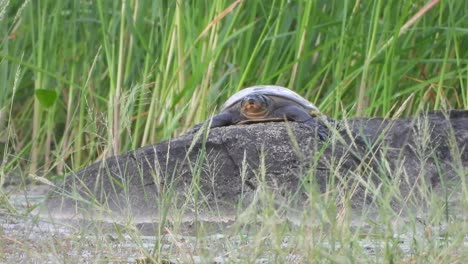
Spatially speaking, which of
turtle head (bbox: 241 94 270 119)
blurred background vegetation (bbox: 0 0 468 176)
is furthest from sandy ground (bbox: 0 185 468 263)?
blurred background vegetation (bbox: 0 0 468 176)

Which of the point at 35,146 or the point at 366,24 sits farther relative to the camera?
the point at 35,146

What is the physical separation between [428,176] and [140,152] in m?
0.96

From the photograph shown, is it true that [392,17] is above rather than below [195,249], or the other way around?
above

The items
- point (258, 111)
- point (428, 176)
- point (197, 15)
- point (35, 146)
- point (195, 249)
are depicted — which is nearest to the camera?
point (195, 249)

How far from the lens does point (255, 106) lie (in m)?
4.13

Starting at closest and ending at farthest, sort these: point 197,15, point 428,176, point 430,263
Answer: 1. point 430,263
2. point 428,176
3. point 197,15

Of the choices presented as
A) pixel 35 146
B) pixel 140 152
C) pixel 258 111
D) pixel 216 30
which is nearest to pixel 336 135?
pixel 140 152

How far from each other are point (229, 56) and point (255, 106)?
2.61ft

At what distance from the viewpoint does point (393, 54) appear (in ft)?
14.2

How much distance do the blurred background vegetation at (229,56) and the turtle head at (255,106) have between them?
29 cm

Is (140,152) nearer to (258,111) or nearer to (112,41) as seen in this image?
(258,111)

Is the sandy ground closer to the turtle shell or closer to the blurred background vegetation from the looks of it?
the turtle shell

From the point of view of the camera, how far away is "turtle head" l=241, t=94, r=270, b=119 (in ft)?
13.4

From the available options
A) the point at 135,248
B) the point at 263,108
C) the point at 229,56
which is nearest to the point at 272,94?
the point at 263,108
